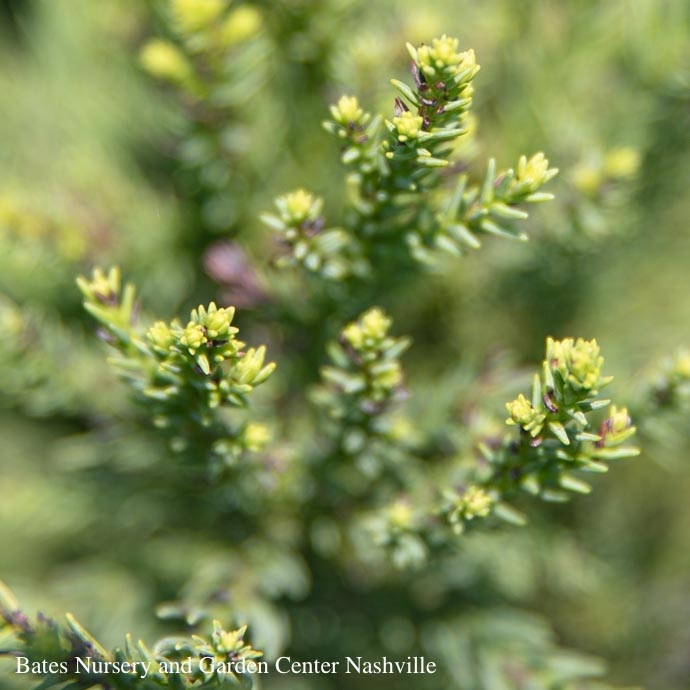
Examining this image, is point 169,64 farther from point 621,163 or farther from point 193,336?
point 621,163

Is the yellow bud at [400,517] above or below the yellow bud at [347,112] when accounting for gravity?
A: below

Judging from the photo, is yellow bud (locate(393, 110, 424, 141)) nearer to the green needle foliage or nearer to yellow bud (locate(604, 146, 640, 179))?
the green needle foliage

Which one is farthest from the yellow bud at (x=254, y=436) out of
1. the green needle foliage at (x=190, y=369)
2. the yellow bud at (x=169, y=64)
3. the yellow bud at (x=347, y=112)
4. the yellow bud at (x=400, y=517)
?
the yellow bud at (x=169, y=64)

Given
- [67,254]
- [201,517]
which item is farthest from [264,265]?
[201,517]

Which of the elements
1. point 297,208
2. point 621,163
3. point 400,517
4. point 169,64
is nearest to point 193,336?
point 297,208

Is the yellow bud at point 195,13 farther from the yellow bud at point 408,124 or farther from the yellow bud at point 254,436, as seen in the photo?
the yellow bud at point 254,436

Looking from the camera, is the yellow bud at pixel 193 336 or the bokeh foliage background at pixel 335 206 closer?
the yellow bud at pixel 193 336

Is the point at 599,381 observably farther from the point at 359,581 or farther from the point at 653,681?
the point at 653,681

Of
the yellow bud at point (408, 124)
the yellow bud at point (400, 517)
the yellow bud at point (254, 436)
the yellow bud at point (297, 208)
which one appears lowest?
the yellow bud at point (400, 517)
